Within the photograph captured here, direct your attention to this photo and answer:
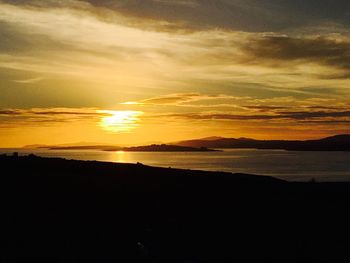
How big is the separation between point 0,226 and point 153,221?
513 centimetres

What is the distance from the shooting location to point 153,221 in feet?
55.8

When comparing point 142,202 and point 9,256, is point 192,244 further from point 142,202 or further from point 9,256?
point 142,202

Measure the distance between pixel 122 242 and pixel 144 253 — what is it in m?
1.85

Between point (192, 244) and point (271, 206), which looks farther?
point (271, 206)

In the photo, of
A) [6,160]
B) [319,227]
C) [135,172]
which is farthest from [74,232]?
[6,160]

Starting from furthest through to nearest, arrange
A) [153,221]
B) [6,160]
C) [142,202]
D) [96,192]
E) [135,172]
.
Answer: [6,160] → [135,172] → [96,192] → [142,202] → [153,221]

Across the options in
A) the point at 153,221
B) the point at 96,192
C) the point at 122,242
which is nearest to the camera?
the point at 122,242

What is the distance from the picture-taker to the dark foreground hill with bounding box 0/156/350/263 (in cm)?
1257

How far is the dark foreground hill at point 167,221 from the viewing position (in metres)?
12.6

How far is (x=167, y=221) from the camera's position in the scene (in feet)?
56.2

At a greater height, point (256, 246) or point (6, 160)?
point (6, 160)

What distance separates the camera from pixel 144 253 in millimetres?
11570

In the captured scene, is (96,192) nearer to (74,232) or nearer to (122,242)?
(74,232)

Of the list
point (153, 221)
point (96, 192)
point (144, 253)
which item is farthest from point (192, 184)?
point (144, 253)
